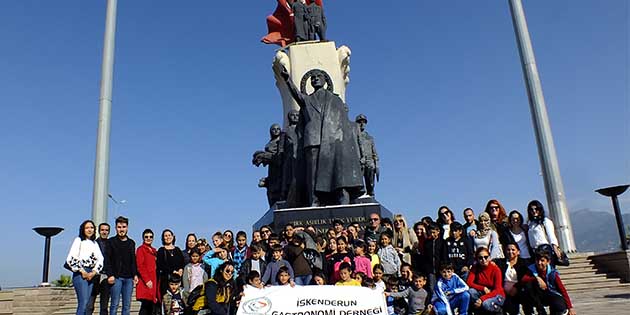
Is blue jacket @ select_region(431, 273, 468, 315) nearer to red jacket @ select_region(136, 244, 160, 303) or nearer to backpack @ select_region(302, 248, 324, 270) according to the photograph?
backpack @ select_region(302, 248, 324, 270)

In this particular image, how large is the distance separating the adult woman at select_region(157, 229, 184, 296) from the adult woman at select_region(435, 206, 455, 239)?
11.3 ft

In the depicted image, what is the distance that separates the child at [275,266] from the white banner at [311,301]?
26 centimetres

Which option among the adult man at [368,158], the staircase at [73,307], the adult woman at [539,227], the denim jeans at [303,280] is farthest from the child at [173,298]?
the adult man at [368,158]

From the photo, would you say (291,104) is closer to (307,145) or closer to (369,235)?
(307,145)

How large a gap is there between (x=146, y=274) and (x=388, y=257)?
10.3ft

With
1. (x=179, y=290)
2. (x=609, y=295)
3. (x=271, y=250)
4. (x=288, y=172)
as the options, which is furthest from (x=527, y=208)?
(x=288, y=172)

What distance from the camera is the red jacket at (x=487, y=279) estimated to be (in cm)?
525

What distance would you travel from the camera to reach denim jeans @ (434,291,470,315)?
5215mm

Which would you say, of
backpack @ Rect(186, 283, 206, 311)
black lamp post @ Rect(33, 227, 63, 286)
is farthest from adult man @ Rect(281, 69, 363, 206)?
black lamp post @ Rect(33, 227, 63, 286)

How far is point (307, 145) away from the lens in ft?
31.3

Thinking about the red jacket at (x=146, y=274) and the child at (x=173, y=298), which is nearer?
the child at (x=173, y=298)

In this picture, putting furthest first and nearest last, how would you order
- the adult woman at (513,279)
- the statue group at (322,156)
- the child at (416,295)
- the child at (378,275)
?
the statue group at (322,156) < the child at (378,275) < the child at (416,295) < the adult woman at (513,279)

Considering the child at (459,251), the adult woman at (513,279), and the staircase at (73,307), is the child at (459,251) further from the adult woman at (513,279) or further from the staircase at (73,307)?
the staircase at (73,307)

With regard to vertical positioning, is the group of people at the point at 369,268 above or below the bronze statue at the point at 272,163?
below
